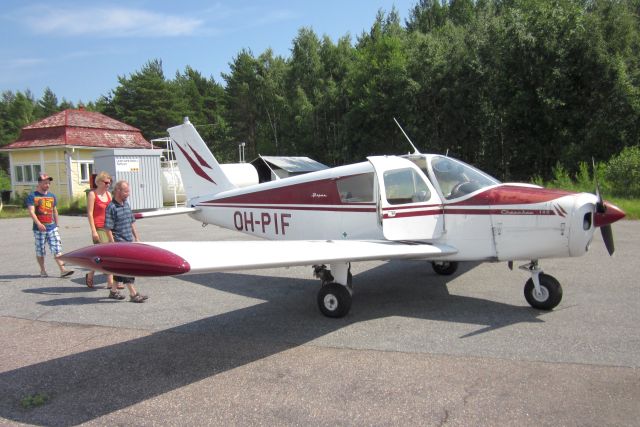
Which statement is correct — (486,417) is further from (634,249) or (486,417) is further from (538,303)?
(634,249)

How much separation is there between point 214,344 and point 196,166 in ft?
16.4

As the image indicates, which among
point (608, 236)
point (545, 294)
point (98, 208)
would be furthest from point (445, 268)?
point (98, 208)

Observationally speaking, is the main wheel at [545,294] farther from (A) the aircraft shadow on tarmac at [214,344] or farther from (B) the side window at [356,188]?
(B) the side window at [356,188]

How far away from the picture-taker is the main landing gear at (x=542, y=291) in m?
5.88

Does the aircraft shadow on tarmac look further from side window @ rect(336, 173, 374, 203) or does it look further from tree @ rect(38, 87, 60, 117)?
tree @ rect(38, 87, 60, 117)

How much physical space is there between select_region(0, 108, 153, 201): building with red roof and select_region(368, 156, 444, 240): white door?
26304 millimetres

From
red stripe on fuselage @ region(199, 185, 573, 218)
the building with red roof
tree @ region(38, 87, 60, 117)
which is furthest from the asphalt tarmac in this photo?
tree @ region(38, 87, 60, 117)

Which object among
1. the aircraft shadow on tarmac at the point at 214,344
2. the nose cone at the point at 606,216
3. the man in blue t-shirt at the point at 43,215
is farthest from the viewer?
the man in blue t-shirt at the point at 43,215

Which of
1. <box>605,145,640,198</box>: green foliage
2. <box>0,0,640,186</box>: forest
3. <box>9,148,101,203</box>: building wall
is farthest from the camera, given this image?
<box>9,148,101,203</box>: building wall

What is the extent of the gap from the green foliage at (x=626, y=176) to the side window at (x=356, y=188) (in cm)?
1465

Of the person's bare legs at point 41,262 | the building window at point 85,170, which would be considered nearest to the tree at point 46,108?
the building window at point 85,170

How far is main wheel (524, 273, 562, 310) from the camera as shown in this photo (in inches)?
231

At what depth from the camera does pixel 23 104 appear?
7612 centimetres

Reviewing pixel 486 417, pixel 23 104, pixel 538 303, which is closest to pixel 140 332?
pixel 486 417
